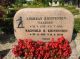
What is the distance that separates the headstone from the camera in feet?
25.8

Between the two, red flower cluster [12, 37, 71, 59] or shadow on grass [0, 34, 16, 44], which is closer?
red flower cluster [12, 37, 71, 59]

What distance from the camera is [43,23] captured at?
8016 mm

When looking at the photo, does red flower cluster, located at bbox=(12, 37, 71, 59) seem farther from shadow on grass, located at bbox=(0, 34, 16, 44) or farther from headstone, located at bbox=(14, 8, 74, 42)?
shadow on grass, located at bbox=(0, 34, 16, 44)

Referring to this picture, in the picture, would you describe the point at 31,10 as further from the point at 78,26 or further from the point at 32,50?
the point at 78,26

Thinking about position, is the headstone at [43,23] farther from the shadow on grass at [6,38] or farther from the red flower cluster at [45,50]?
the shadow on grass at [6,38]

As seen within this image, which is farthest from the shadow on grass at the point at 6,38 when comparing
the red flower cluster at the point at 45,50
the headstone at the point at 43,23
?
the red flower cluster at the point at 45,50

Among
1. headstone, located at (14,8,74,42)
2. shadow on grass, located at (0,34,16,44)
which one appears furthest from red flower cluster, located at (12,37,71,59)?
shadow on grass, located at (0,34,16,44)

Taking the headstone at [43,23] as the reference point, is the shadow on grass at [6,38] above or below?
below

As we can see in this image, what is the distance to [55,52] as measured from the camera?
7719 mm

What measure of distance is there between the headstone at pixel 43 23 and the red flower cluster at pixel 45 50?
0.32 m

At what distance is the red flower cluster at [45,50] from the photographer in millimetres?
7668

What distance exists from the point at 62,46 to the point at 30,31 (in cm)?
112

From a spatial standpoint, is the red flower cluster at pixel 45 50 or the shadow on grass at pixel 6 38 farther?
the shadow on grass at pixel 6 38

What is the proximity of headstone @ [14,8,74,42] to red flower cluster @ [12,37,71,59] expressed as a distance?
0.32m
